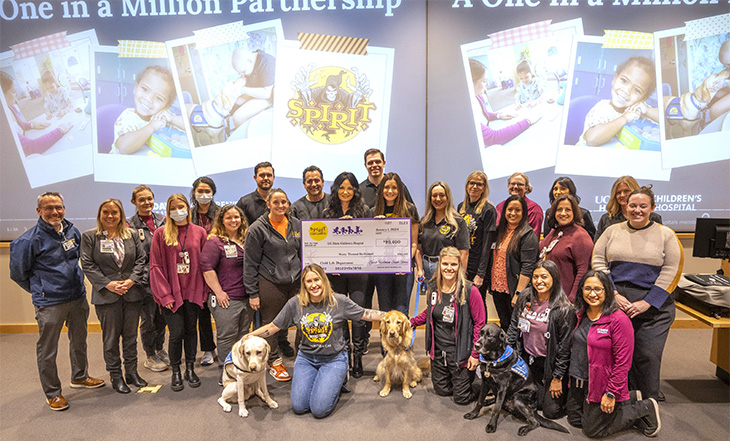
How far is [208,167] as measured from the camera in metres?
5.54

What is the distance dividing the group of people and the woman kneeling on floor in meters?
0.01

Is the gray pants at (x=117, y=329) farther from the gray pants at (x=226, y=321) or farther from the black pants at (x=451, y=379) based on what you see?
the black pants at (x=451, y=379)

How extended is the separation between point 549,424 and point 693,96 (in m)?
4.56

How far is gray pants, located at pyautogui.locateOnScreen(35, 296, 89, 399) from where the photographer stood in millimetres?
3609

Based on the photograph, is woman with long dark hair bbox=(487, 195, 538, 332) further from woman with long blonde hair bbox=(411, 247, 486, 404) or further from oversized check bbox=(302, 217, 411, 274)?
oversized check bbox=(302, 217, 411, 274)

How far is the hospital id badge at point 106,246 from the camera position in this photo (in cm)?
376

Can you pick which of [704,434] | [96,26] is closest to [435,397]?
[704,434]

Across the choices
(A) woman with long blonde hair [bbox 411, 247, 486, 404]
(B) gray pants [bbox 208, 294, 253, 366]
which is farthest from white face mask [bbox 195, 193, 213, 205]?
(A) woman with long blonde hair [bbox 411, 247, 486, 404]

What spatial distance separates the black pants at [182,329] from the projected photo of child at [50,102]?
2.85 meters

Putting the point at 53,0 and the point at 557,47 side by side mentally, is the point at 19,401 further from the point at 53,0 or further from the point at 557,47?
the point at 557,47

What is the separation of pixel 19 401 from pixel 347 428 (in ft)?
9.89

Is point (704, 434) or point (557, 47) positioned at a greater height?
point (557, 47)

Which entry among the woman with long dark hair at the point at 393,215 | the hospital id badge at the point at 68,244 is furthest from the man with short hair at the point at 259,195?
the hospital id badge at the point at 68,244

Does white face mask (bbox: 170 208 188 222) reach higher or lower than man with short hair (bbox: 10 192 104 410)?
higher
